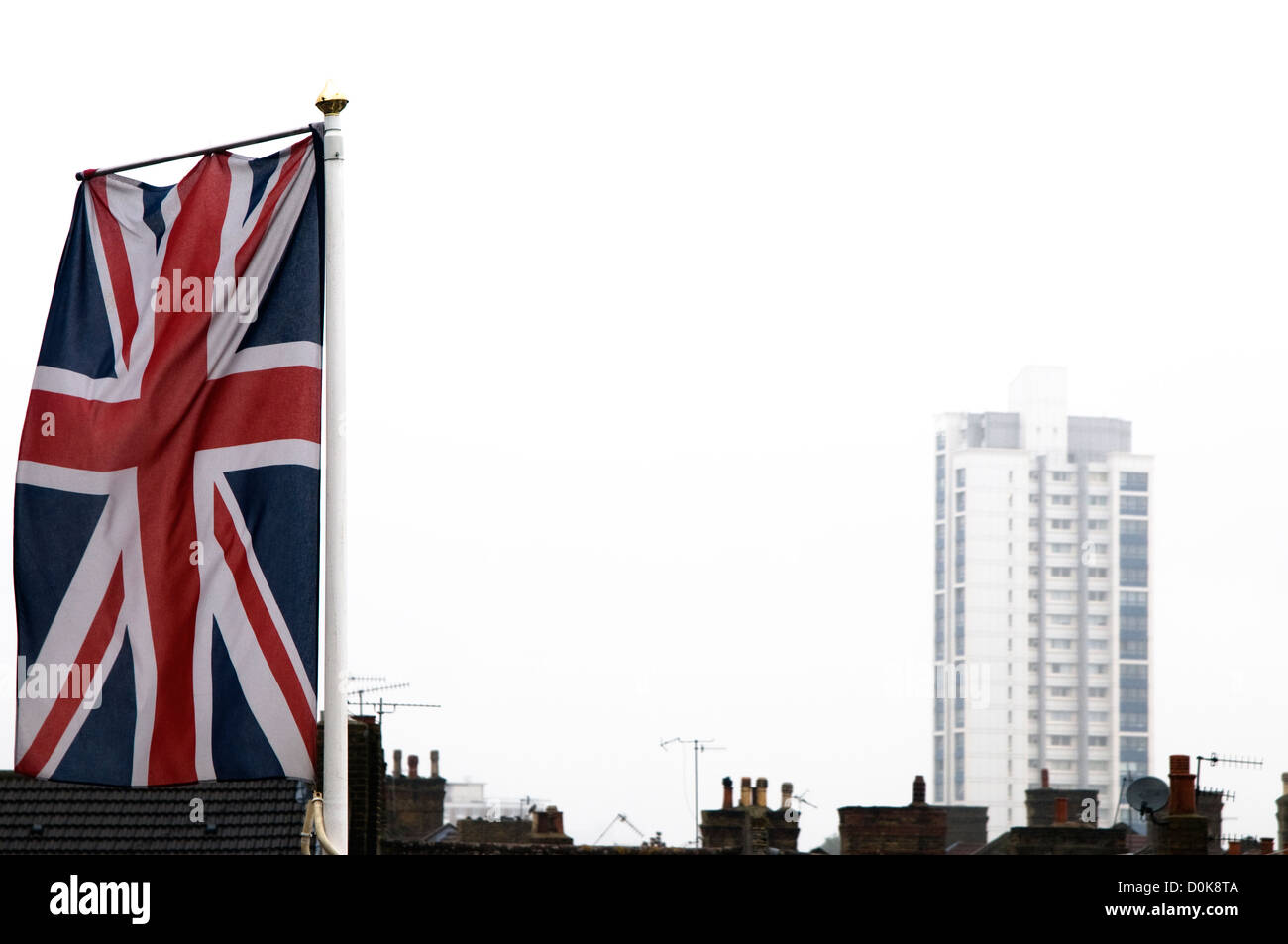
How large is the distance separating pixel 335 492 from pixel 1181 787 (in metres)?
17.9

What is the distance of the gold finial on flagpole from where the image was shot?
829 centimetres

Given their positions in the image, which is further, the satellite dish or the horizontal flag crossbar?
the satellite dish

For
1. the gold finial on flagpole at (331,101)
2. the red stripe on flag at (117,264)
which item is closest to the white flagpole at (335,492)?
the gold finial on flagpole at (331,101)

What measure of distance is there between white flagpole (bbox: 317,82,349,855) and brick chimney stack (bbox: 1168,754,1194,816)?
17179 millimetres

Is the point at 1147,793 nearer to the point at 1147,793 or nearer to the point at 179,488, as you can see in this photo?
the point at 1147,793

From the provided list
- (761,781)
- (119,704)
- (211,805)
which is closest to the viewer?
(119,704)

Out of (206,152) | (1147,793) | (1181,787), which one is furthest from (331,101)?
(1147,793)

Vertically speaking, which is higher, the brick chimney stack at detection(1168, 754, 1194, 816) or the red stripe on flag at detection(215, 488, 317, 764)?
the red stripe on flag at detection(215, 488, 317, 764)

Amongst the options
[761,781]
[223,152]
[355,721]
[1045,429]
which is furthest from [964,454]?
[223,152]

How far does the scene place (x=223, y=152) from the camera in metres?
8.38

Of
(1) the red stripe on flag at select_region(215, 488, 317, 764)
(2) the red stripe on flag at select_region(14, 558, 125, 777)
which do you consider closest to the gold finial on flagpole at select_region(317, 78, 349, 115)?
(1) the red stripe on flag at select_region(215, 488, 317, 764)

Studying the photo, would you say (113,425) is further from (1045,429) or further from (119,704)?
(1045,429)

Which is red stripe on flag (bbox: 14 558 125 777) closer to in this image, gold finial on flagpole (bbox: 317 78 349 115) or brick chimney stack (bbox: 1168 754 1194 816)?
gold finial on flagpole (bbox: 317 78 349 115)
